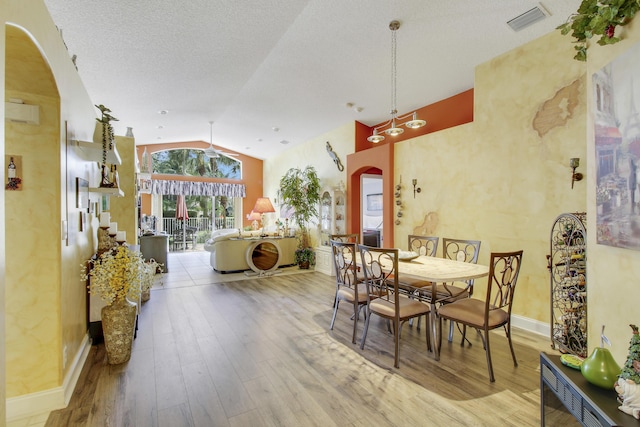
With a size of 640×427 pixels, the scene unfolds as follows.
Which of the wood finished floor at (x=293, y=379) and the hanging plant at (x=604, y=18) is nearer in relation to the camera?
the hanging plant at (x=604, y=18)

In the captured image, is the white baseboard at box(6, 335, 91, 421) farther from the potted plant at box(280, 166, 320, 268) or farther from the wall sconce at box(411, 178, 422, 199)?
the potted plant at box(280, 166, 320, 268)

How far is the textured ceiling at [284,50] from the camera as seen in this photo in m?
2.94

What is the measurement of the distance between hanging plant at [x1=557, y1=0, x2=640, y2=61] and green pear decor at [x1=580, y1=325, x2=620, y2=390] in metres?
1.58

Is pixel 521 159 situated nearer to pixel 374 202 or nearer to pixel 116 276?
pixel 116 276

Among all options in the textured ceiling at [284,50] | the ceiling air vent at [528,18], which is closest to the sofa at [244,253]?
the textured ceiling at [284,50]

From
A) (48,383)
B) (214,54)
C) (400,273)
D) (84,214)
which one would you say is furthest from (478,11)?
(48,383)

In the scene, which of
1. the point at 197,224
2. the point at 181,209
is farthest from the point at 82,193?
the point at 197,224

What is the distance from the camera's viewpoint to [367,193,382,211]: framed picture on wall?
348 inches

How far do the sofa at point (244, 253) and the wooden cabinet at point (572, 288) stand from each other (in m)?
4.69

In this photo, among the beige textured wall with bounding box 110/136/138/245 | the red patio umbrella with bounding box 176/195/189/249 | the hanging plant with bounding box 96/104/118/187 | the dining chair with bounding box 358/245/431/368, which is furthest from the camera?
the red patio umbrella with bounding box 176/195/189/249

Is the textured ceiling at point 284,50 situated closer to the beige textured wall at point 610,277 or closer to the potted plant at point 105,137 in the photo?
the potted plant at point 105,137

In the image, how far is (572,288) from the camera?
8.67ft

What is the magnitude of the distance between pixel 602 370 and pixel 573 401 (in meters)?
0.22

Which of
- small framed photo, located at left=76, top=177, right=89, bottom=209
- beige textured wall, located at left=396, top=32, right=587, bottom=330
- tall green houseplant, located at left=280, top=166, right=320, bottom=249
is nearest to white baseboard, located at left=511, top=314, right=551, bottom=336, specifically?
beige textured wall, located at left=396, top=32, right=587, bottom=330
